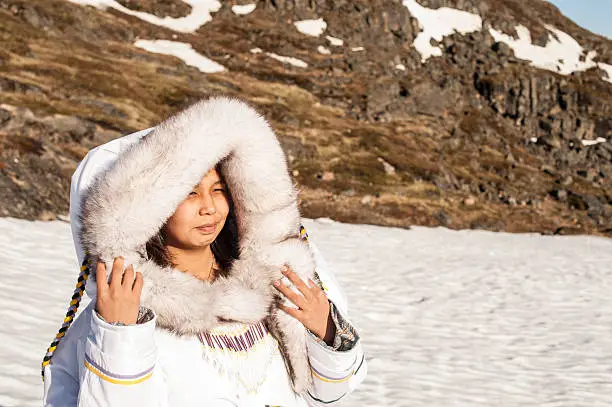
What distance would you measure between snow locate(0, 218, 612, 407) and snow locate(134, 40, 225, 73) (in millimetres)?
49497

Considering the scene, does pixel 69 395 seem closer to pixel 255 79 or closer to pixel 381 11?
pixel 255 79

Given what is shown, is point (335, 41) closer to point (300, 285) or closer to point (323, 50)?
point (323, 50)

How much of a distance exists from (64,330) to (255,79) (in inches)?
2550

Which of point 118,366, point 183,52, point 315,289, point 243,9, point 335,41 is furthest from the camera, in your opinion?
point 243,9

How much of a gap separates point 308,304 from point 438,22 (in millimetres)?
102202

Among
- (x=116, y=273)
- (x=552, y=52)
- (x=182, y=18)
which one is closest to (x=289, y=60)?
(x=182, y=18)

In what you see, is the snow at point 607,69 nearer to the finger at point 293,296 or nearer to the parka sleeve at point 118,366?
the finger at point 293,296

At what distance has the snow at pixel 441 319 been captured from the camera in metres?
7.78

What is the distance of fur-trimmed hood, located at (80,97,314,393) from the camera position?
2.51m

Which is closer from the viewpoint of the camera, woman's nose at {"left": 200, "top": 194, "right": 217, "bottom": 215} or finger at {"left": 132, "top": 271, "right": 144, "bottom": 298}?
finger at {"left": 132, "top": 271, "right": 144, "bottom": 298}

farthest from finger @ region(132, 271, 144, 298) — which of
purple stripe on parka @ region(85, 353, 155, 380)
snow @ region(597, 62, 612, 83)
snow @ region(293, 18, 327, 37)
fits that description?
snow @ region(597, 62, 612, 83)

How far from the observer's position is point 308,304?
2.92m

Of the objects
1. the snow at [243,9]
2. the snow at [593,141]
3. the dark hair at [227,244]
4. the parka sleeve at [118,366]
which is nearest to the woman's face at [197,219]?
the dark hair at [227,244]

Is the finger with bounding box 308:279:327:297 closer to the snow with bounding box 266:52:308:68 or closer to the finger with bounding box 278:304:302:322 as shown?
the finger with bounding box 278:304:302:322
